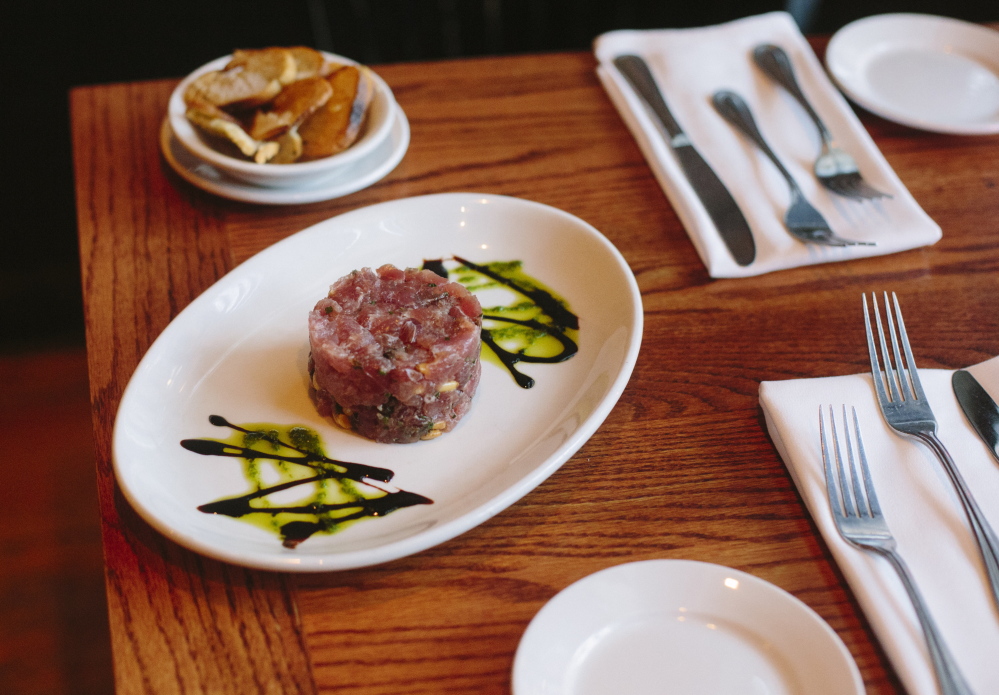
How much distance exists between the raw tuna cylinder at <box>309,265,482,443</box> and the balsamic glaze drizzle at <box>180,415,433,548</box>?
8 centimetres

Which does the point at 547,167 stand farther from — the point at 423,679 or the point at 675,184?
the point at 423,679

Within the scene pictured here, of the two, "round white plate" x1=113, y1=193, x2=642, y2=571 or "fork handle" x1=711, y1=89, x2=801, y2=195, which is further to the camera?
"fork handle" x1=711, y1=89, x2=801, y2=195

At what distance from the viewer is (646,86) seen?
208 centimetres

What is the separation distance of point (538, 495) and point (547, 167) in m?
1.01

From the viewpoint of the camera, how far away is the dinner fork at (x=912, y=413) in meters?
1.08

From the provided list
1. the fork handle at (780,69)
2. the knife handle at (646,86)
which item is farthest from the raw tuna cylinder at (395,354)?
the fork handle at (780,69)

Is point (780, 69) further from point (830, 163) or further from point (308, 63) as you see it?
Answer: point (308, 63)

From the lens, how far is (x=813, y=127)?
201 cm

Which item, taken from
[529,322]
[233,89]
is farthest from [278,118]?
[529,322]

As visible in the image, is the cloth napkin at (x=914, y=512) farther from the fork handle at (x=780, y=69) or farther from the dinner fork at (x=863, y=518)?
the fork handle at (x=780, y=69)

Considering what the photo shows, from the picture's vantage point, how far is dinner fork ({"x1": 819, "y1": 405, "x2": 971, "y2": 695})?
935 mm

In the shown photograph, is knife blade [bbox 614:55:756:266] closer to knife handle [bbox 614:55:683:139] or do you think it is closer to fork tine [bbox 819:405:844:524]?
knife handle [bbox 614:55:683:139]

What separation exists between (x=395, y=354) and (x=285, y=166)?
2.30ft

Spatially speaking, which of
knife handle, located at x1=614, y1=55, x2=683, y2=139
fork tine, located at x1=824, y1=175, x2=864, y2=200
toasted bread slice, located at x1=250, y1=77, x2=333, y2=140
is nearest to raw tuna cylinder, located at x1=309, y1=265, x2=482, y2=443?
toasted bread slice, located at x1=250, y1=77, x2=333, y2=140
